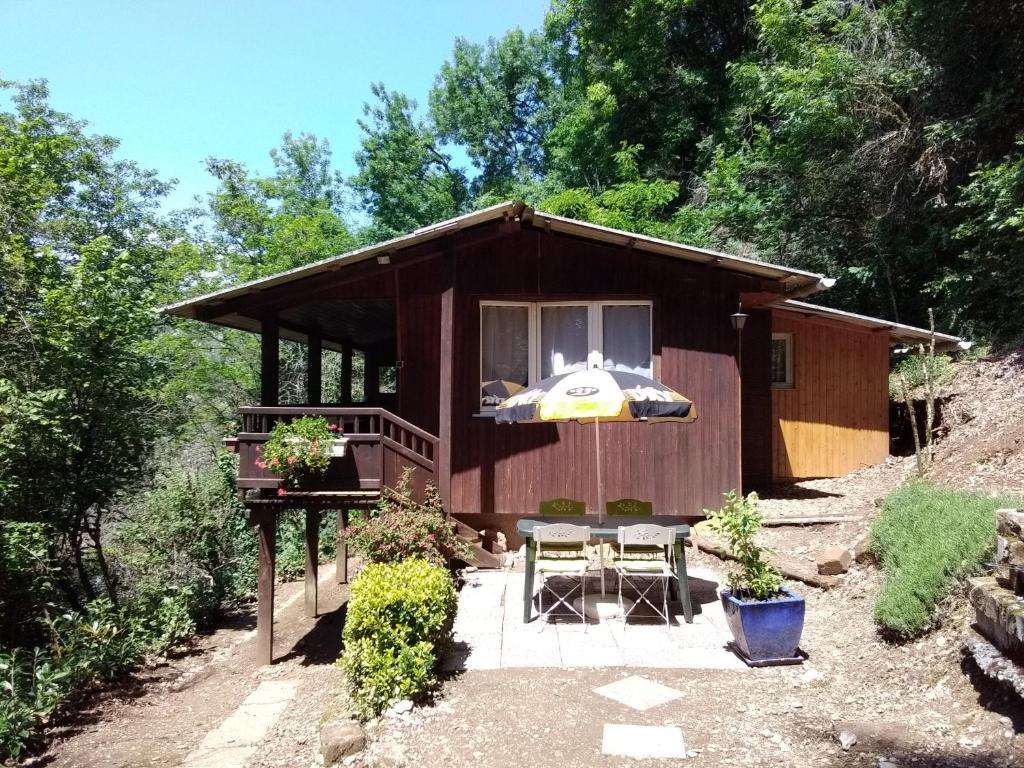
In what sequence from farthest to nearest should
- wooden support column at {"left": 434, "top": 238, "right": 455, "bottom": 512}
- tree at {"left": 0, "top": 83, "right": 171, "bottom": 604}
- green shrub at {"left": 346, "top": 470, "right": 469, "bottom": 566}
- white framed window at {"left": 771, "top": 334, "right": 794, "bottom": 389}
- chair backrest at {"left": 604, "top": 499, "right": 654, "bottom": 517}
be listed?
white framed window at {"left": 771, "top": 334, "right": 794, "bottom": 389}
tree at {"left": 0, "top": 83, "right": 171, "bottom": 604}
wooden support column at {"left": 434, "top": 238, "right": 455, "bottom": 512}
chair backrest at {"left": 604, "top": 499, "right": 654, "bottom": 517}
green shrub at {"left": 346, "top": 470, "right": 469, "bottom": 566}

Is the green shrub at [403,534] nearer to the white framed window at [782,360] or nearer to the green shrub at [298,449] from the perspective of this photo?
the green shrub at [298,449]

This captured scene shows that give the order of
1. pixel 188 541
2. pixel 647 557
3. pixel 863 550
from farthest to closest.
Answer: pixel 188 541 → pixel 863 550 → pixel 647 557

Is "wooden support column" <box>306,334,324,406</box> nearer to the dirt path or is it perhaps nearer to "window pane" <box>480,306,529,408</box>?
the dirt path

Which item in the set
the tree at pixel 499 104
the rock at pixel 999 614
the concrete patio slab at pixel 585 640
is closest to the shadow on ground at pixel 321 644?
the concrete patio slab at pixel 585 640

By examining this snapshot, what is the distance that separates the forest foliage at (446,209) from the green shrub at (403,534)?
11.9ft

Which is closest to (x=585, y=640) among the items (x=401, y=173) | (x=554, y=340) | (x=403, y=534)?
(x=403, y=534)

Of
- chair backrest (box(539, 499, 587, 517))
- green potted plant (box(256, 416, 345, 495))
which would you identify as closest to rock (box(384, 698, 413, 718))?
chair backrest (box(539, 499, 587, 517))

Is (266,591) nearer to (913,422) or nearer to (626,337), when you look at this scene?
(626,337)

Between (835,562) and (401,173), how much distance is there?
25332 millimetres

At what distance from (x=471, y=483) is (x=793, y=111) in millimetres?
13024

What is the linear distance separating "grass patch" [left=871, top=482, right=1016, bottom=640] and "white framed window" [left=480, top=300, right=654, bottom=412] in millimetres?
3435

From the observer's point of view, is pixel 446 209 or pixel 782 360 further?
pixel 446 209

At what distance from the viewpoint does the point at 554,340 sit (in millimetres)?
8398

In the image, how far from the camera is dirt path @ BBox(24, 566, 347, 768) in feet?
18.3
